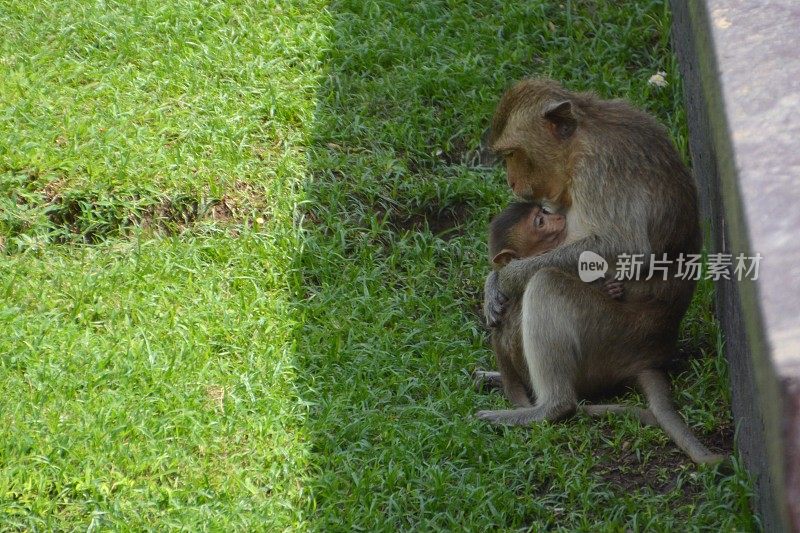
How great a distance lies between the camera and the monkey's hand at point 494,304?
5.34 m

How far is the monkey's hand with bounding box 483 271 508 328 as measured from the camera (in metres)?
5.34

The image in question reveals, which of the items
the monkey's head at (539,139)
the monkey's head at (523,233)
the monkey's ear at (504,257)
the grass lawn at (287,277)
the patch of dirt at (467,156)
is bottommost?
the grass lawn at (287,277)

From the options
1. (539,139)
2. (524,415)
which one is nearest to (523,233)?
(539,139)

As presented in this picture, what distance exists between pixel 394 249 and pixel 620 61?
2440 mm

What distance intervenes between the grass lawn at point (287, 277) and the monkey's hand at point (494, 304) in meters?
0.30

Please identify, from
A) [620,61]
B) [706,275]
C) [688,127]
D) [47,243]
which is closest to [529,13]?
[620,61]

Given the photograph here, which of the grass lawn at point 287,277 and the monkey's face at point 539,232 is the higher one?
the monkey's face at point 539,232

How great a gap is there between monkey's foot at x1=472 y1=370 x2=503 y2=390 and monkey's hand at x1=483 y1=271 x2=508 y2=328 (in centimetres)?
25

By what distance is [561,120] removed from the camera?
204 inches

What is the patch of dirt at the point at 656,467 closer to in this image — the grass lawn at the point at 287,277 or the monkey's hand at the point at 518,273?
the grass lawn at the point at 287,277

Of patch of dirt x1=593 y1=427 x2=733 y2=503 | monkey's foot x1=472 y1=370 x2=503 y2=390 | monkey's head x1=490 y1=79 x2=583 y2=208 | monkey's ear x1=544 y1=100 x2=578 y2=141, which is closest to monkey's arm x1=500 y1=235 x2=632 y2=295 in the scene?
monkey's head x1=490 y1=79 x2=583 y2=208

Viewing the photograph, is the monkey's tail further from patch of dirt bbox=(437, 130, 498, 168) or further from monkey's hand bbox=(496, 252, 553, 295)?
patch of dirt bbox=(437, 130, 498, 168)

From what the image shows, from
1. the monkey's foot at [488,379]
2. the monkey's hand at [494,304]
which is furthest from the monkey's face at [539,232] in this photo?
the monkey's foot at [488,379]

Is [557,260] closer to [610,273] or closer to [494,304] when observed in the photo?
[610,273]
